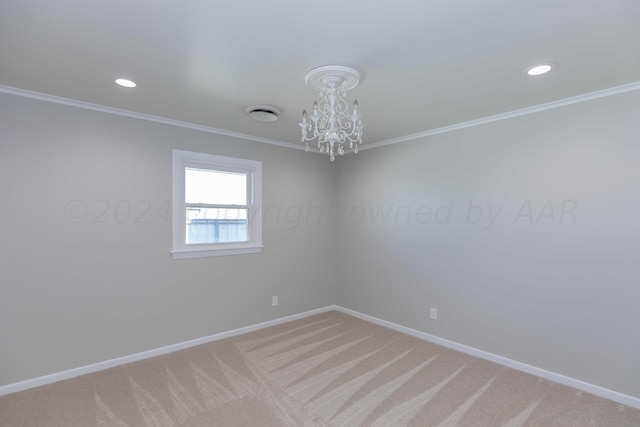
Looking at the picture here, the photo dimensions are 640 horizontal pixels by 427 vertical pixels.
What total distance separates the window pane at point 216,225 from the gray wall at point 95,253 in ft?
0.78

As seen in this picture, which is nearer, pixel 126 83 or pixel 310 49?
pixel 310 49

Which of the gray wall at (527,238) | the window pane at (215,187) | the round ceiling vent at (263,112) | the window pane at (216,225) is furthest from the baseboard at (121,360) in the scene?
the round ceiling vent at (263,112)

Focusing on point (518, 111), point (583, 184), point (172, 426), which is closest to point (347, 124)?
point (518, 111)

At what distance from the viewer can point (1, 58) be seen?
2.00 meters

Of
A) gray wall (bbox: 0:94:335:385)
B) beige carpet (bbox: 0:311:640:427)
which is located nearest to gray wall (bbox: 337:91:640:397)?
beige carpet (bbox: 0:311:640:427)

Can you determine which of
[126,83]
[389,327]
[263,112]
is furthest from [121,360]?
[389,327]

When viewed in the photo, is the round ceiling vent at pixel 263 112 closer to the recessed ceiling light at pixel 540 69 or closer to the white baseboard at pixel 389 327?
the recessed ceiling light at pixel 540 69

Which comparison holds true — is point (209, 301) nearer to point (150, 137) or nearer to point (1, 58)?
point (150, 137)

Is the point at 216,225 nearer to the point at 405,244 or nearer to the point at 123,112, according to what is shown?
the point at 123,112

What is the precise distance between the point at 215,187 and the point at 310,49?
2247 mm

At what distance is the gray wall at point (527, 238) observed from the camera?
2.48 metres

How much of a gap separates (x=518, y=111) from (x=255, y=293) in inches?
133

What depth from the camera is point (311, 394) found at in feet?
8.34

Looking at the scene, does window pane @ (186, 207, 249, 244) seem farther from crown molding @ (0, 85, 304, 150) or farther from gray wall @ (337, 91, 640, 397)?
gray wall @ (337, 91, 640, 397)
